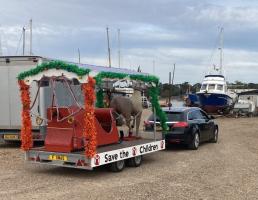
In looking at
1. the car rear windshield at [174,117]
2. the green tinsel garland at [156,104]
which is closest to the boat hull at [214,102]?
the car rear windshield at [174,117]

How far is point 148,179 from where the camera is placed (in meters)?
11.3

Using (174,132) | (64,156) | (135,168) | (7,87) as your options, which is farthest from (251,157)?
(7,87)

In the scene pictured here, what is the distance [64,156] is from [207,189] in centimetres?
338

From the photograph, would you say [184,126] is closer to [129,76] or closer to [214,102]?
[129,76]

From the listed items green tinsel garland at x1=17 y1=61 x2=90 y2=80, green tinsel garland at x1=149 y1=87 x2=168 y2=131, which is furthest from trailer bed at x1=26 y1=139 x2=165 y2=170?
green tinsel garland at x1=17 y1=61 x2=90 y2=80

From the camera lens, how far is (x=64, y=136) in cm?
1181

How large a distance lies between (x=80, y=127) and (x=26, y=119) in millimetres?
1544

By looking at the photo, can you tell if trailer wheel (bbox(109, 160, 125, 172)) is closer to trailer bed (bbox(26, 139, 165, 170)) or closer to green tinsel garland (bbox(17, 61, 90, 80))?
trailer bed (bbox(26, 139, 165, 170))

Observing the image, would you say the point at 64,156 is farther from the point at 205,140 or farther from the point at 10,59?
the point at 205,140

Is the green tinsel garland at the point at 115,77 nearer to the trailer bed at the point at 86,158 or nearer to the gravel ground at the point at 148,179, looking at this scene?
the trailer bed at the point at 86,158

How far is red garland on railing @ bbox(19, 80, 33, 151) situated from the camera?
1223 centimetres

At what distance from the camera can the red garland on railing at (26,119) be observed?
12.2m

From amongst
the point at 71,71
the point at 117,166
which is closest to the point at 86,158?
the point at 117,166

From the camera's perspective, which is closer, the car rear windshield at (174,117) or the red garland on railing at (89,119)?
the red garland on railing at (89,119)
